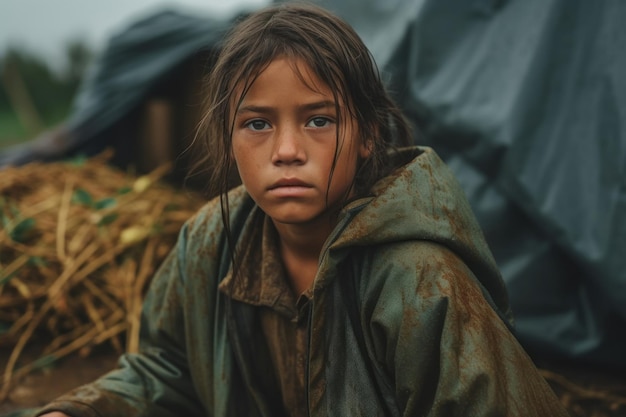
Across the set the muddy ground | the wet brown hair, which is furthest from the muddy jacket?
the muddy ground

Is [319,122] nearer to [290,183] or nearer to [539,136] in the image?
[290,183]

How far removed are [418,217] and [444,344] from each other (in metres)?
0.25

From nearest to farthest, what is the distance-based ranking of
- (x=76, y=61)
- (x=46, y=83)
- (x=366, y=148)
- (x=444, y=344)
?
(x=444, y=344) → (x=366, y=148) → (x=46, y=83) → (x=76, y=61)

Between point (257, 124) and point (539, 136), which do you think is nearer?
point (257, 124)

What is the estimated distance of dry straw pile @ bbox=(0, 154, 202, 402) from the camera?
264 cm

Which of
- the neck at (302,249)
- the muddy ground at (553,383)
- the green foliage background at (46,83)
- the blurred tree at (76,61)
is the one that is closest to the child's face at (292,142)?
the neck at (302,249)

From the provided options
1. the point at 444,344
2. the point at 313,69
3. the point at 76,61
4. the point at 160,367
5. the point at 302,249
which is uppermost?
the point at 76,61

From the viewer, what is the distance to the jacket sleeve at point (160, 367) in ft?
5.78

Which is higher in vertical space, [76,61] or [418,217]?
[76,61]

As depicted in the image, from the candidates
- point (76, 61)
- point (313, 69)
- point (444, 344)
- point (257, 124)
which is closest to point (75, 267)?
point (257, 124)

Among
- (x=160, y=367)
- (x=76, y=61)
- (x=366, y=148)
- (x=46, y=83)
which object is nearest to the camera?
(x=366, y=148)

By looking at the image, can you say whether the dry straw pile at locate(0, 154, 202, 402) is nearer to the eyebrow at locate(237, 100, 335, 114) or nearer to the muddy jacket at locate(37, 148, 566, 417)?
the muddy jacket at locate(37, 148, 566, 417)

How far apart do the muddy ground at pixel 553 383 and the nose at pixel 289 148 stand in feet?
4.20

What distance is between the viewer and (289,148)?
143 cm
